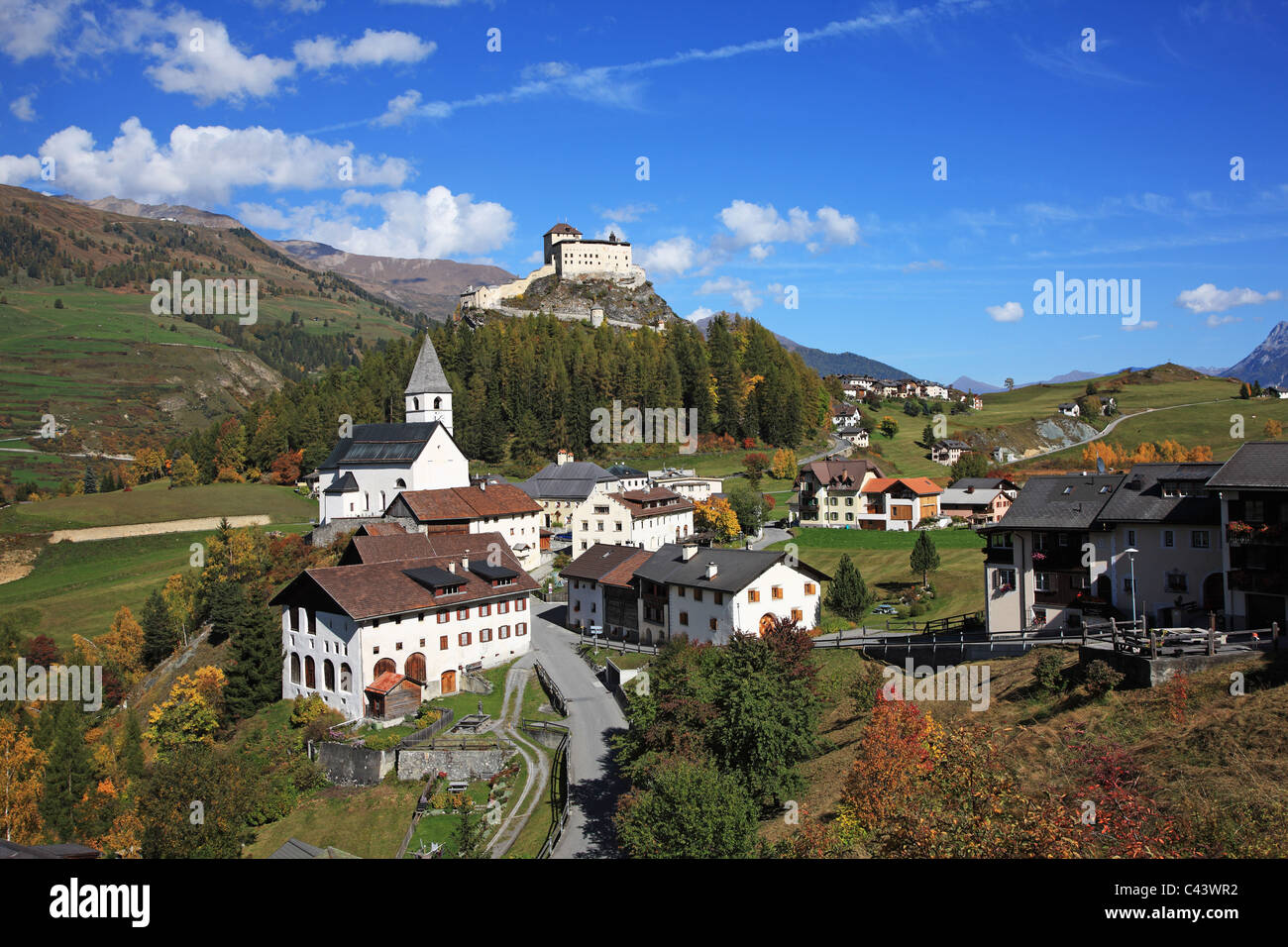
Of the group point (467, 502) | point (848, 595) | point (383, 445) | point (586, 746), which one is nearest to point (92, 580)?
point (383, 445)

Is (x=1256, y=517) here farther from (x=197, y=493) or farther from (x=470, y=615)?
(x=197, y=493)

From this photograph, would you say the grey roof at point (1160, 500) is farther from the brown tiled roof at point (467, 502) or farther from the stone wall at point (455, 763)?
the brown tiled roof at point (467, 502)

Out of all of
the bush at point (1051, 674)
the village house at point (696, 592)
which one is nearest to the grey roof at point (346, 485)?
the village house at point (696, 592)

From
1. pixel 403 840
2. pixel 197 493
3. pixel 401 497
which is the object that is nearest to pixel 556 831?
pixel 403 840

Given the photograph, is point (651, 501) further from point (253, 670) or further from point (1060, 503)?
point (1060, 503)

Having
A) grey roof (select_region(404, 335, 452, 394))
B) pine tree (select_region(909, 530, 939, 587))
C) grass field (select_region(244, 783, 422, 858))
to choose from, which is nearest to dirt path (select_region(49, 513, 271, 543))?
grey roof (select_region(404, 335, 452, 394))

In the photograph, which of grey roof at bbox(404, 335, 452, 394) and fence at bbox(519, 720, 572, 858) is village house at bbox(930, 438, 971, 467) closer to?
grey roof at bbox(404, 335, 452, 394)
